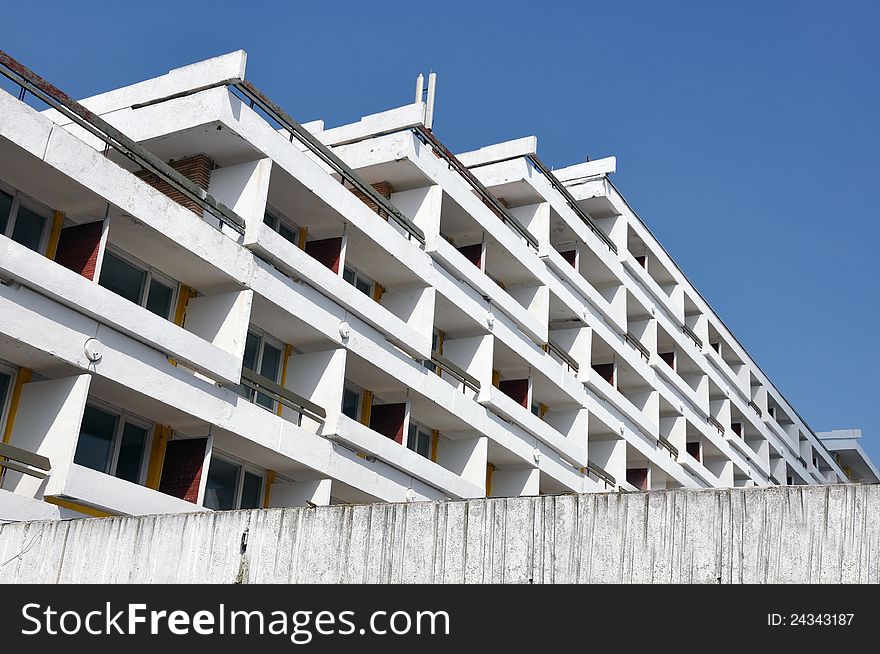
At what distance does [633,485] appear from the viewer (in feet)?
139

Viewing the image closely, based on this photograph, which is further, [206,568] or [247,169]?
[247,169]

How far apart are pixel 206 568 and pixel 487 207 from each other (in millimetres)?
25940

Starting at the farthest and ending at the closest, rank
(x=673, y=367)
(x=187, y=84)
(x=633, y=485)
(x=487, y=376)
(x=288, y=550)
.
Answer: (x=673, y=367), (x=633, y=485), (x=487, y=376), (x=187, y=84), (x=288, y=550)

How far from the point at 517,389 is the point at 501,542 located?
2773cm

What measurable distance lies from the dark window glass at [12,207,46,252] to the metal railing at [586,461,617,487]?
21984 millimetres

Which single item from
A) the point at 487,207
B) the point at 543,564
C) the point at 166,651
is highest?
the point at 487,207

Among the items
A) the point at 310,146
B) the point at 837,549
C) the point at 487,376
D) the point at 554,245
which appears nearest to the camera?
the point at 837,549

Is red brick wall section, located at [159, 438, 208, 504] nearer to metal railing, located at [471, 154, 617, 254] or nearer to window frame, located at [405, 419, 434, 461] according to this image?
window frame, located at [405, 419, 434, 461]

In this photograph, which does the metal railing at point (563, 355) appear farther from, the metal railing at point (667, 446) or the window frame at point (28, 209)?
the window frame at point (28, 209)

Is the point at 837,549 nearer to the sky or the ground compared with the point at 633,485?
nearer to the ground

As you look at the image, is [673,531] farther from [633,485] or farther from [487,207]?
[633,485]

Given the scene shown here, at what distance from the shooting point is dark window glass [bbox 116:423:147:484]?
21.5m

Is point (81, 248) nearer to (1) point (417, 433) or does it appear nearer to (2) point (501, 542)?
(1) point (417, 433)

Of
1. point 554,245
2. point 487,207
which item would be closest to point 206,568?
point 487,207
